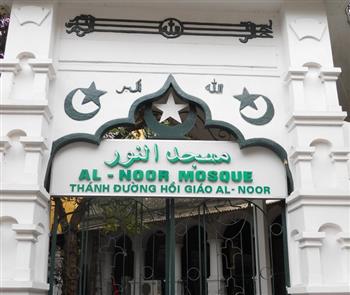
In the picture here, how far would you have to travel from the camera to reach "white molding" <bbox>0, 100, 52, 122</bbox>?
4727 millimetres

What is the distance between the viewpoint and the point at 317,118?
16.1ft

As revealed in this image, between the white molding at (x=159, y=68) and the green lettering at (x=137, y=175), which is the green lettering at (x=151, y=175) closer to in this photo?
the green lettering at (x=137, y=175)

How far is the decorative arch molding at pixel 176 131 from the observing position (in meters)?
4.92

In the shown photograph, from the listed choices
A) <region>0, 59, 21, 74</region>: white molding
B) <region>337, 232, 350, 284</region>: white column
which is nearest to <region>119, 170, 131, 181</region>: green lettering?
<region>0, 59, 21, 74</region>: white molding

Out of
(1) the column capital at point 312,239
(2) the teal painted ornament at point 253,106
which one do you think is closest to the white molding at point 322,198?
(1) the column capital at point 312,239

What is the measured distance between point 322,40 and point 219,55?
1.16 meters

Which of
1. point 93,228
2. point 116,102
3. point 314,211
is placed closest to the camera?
point 314,211

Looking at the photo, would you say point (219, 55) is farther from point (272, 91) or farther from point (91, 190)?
point (91, 190)

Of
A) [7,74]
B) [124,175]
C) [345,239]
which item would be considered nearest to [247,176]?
[345,239]

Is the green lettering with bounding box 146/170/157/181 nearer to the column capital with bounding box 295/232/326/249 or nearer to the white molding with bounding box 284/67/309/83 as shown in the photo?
the column capital with bounding box 295/232/326/249

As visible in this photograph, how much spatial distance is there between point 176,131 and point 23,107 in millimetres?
1620

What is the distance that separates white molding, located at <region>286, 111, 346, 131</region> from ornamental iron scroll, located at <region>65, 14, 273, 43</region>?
113cm

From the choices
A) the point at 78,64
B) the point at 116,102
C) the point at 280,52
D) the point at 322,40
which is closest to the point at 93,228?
the point at 116,102

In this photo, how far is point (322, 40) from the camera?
525 centimetres
